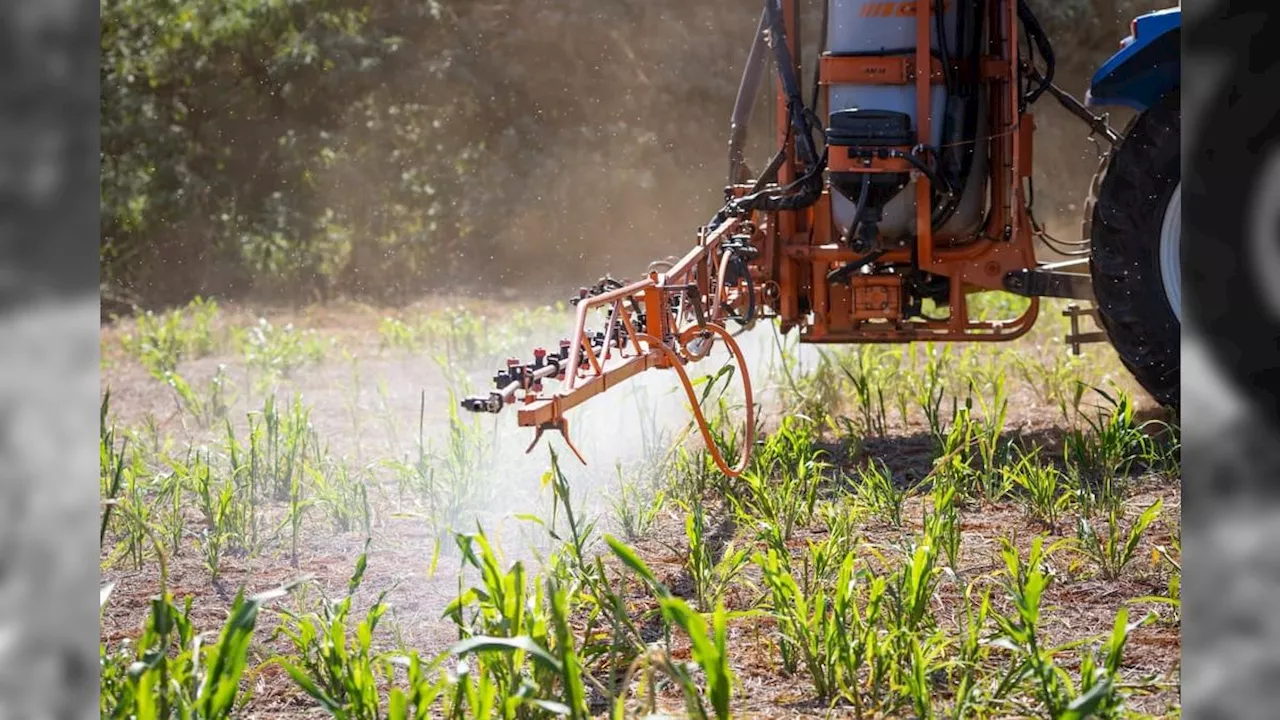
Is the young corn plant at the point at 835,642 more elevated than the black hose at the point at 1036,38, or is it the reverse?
the black hose at the point at 1036,38

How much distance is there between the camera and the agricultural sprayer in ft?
13.8

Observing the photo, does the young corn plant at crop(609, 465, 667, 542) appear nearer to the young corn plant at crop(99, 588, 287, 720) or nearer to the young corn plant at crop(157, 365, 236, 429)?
the young corn plant at crop(99, 588, 287, 720)

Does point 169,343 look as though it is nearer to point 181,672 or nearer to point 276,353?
point 276,353

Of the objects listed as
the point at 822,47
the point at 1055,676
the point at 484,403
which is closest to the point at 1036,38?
the point at 822,47

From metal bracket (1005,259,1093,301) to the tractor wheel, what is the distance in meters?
0.18

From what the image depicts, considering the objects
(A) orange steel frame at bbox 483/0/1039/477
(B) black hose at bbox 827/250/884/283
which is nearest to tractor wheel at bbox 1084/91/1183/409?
(A) orange steel frame at bbox 483/0/1039/477

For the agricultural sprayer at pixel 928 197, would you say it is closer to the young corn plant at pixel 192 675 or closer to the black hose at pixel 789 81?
the black hose at pixel 789 81

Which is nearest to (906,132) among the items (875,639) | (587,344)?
(587,344)

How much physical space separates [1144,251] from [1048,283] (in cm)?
34

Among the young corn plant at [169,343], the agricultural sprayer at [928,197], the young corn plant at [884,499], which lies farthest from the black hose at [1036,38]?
the young corn plant at [169,343]

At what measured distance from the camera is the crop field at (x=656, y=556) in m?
2.29

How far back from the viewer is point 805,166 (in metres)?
4.55

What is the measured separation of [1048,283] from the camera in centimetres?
451

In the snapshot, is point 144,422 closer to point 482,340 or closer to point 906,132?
point 482,340
